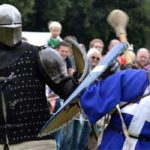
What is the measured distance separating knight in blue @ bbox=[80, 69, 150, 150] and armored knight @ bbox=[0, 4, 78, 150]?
54 centimetres

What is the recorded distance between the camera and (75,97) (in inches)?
185

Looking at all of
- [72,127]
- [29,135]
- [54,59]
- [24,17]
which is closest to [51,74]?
[54,59]

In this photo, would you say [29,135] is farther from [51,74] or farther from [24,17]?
[24,17]

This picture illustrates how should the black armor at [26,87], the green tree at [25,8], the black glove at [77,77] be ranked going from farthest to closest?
1. the green tree at [25,8]
2. the black glove at [77,77]
3. the black armor at [26,87]

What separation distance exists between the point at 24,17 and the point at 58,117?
29.3 meters

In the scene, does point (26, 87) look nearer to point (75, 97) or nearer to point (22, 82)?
point (22, 82)

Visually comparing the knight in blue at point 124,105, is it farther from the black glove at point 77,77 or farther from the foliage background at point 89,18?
the foliage background at point 89,18

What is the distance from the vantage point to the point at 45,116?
205 inches

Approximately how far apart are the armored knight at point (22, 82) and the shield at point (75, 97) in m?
0.17

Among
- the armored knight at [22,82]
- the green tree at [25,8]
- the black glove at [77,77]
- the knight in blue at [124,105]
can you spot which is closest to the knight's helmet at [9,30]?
the armored knight at [22,82]

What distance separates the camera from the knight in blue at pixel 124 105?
459cm

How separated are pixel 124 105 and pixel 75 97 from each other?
13.1 inches

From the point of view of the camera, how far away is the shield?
4.71 meters

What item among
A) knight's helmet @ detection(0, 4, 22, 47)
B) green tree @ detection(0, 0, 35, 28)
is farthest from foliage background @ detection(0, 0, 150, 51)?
knight's helmet @ detection(0, 4, 22, 47)
